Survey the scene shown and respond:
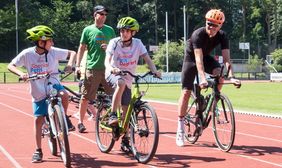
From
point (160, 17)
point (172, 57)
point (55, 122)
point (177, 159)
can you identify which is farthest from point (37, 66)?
point (160, 17)

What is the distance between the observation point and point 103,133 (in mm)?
8406

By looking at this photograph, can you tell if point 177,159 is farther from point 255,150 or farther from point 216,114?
point 255,150

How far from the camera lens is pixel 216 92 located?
320 inches

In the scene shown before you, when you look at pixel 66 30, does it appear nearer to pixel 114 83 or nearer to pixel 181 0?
pixel 181 0

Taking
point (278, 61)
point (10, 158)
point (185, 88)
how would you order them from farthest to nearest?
point (278, 61)
point (185, 88)
point (10, 158)

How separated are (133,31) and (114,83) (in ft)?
2.57

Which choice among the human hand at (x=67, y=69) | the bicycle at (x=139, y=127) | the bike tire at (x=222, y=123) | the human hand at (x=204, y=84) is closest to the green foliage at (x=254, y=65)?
the bike tire at (x=222, y=123)

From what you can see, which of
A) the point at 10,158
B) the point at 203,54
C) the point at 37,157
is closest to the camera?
the point at 37,157

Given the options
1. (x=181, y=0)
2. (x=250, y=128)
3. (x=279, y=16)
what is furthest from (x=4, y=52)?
(x=250, y=128)

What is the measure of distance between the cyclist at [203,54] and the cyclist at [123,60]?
0.81 meters

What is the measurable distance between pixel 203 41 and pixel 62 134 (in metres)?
2.75

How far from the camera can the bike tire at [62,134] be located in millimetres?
6770

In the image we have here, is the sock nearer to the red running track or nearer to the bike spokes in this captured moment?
the red running track

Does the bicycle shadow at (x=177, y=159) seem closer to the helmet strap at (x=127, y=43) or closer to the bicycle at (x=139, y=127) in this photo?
the bicycle at (x=139, y=127)
